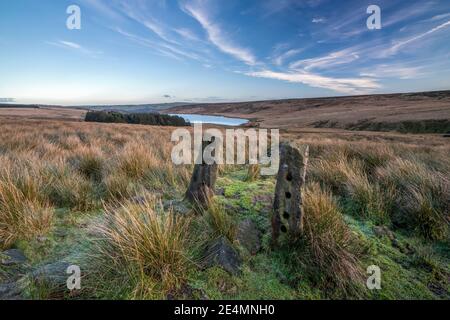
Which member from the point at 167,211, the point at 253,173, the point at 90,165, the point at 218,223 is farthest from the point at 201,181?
the point at 90,165

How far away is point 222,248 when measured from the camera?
8.45ft

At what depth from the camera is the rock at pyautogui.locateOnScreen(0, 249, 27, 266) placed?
242 centimetres

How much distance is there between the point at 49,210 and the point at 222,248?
2.43 m

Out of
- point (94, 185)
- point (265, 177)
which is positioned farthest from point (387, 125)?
point (94, 185)

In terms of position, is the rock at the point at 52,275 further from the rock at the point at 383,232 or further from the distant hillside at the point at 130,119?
the distant hillside at the point at 130,119

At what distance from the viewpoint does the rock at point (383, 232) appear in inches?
121

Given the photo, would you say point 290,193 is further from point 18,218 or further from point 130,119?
point 130,119

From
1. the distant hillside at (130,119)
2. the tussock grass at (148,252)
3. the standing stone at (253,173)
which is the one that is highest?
the distant hillside at (130,119)

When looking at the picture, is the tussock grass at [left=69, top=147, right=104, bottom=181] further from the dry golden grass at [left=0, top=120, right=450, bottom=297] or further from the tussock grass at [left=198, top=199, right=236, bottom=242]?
the tussock grass at [left=198, top=199, right=236, bottom=242]

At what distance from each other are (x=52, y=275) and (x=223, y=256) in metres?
1.59

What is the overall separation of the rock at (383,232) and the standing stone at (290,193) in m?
1.22

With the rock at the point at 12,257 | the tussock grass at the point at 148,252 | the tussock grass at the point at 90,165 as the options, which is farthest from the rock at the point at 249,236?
the tussock grass at the point at 90,165

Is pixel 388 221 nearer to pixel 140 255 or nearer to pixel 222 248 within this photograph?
pixel 222 248

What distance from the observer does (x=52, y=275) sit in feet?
7.37
